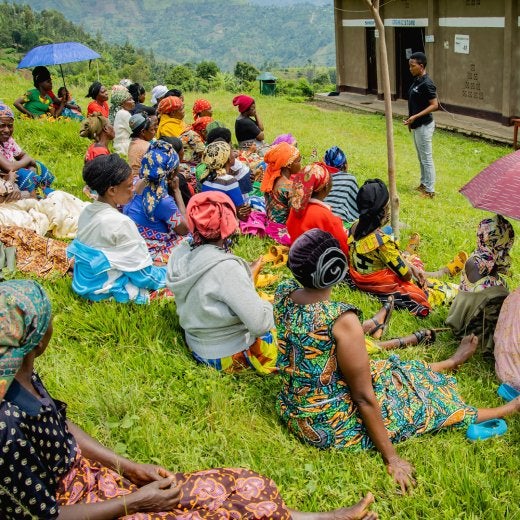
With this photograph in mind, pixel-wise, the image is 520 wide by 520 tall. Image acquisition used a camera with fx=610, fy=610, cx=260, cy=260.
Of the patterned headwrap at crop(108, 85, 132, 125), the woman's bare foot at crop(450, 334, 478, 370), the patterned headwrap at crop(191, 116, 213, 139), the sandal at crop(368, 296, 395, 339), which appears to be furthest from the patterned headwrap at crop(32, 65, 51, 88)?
the woman's bare foot at crop(450, 334, 478, 370)

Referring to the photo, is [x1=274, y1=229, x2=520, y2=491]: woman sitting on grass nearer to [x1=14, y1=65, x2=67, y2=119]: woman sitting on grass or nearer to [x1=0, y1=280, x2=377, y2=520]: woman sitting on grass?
[x1=0, y1=280, x2=377, y2=520]: woman sitting on grass

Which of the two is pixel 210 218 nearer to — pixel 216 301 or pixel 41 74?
pixel 216 301

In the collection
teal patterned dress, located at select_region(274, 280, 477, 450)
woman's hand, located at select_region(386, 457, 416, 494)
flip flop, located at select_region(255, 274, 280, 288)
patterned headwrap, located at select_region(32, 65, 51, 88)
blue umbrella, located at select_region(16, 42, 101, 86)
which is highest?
blue umbrella, located at select_region(16, 42, 101, 86)

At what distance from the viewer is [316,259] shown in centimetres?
294

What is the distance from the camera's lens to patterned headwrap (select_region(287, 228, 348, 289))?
294cm

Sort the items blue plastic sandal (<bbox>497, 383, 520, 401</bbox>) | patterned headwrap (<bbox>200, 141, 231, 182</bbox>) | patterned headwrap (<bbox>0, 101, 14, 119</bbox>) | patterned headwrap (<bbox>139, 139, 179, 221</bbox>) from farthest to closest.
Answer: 1. patterned headwrap (<bbox>0, 101, 14, 119</bbox>)
2. patterned headwrap (<bbox>200, 141, 231, 182</bbox>)
3. patterned headwrap (<bbox>139, 139, 179, 221</bbox>)
4. blue plastic sandal (<bbox>497, 383, 520, 401</bbox>)

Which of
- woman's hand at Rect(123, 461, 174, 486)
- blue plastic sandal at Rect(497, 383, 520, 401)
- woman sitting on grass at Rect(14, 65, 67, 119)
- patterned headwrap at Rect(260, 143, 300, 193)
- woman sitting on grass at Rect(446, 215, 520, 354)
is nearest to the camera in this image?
woman's hand at Rect(123, 461, 174, 486)

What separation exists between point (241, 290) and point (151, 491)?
4.72ft

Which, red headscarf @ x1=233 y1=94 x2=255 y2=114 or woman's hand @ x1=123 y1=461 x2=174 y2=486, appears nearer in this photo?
woman's hand @ x1=123 y1=461 x2=174 y2=486

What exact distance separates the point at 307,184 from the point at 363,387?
97.2 inches

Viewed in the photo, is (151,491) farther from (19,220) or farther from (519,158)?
(19,220)

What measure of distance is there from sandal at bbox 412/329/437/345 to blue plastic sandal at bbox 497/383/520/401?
28.3 inches

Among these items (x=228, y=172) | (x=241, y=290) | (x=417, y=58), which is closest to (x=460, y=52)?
(x=417, y=58)

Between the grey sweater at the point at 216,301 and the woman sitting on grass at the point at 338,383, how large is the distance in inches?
16.8
